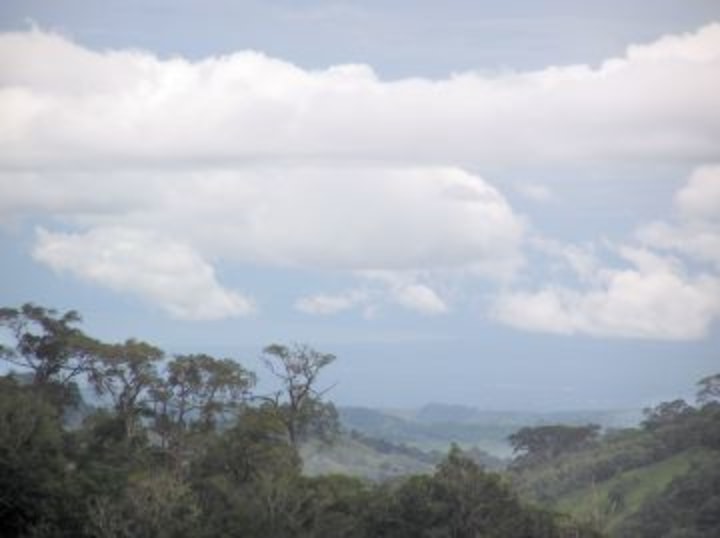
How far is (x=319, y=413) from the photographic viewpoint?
84312 millimetres

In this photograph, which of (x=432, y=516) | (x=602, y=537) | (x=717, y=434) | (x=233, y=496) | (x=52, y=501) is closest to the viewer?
(x=52, y=501)

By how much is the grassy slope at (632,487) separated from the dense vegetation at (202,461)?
78.5 meters

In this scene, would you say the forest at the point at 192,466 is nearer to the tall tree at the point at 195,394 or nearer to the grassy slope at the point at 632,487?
the tall tree at the point at 195,394

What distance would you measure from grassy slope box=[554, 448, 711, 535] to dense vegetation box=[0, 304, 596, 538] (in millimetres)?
78498

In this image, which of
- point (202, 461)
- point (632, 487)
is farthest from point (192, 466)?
point (632, 487)

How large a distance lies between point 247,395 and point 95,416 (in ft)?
34.6

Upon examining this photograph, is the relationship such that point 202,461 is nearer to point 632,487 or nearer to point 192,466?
point 192,466

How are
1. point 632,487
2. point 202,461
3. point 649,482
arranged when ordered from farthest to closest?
point 632,487
point 649,482
point 202,461

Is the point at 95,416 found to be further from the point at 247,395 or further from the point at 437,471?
the point at 437,471

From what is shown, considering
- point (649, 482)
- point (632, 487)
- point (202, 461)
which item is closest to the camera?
point (202, 461)

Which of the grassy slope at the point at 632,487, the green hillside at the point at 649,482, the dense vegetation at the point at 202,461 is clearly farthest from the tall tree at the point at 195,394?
the grassy slope at the point at 632,487

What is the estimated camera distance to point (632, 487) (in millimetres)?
171625

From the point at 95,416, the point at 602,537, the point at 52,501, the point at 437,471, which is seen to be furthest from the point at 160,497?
the point at 602,537

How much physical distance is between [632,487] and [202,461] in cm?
10577
